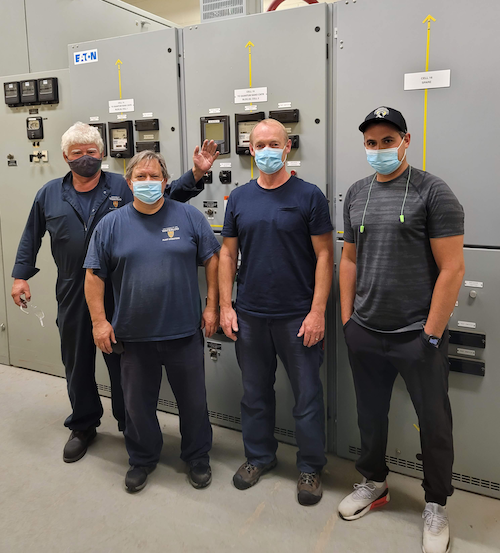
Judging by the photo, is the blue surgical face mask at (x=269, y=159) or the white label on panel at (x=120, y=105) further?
the white label on panel at (x=120, y=105)

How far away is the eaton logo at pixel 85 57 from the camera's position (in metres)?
2.66

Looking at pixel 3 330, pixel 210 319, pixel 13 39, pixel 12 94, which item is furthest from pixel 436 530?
pixel 13 39

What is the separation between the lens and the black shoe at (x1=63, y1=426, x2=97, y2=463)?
238 cm

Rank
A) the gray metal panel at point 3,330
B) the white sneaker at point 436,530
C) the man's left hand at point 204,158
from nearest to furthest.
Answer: the white sneaker at point 436,530 < the man's left hand at point 204,158 < the gray metal panel at point 3,330

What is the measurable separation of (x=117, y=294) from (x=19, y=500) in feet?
3.35

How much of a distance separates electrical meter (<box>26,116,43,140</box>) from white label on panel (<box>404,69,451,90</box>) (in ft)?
7.76

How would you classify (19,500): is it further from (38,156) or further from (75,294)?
(38,156)

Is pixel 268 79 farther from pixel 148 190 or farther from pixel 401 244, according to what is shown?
pixel 401 244

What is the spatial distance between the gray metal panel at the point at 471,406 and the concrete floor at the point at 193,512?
0.09 m

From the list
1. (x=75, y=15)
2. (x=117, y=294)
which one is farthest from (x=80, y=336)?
(x=75, y=15)

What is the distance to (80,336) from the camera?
92.0 inches

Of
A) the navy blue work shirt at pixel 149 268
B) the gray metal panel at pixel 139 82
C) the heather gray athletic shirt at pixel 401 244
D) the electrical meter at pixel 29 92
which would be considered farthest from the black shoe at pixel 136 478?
the electrical meter at pixel 29 92

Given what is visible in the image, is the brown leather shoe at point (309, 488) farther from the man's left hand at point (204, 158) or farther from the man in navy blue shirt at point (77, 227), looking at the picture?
the man's left hand at point (204, 158)

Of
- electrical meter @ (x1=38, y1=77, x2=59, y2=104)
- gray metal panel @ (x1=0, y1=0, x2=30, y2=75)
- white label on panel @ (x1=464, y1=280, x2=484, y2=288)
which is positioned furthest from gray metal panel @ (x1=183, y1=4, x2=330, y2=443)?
gray metal panel @ (x1=0, y1=0, x2=30, y2=75)
